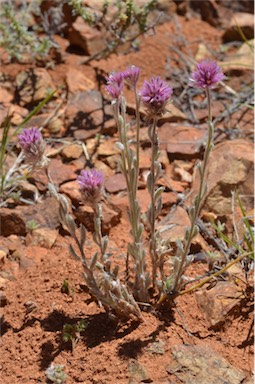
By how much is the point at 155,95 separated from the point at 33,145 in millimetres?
516

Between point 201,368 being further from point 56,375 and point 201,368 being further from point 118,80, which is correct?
point 118,80

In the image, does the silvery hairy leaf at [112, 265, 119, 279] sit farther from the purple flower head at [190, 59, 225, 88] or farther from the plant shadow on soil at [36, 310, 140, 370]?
the purple flower head at [190, 59, 225, 88]

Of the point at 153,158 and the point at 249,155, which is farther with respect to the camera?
the point at 249,155

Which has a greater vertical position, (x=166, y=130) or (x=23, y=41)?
(x=23, y=41)

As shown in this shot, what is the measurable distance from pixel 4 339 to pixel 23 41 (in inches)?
95.9

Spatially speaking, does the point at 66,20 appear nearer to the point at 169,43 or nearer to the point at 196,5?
the point at 169,43

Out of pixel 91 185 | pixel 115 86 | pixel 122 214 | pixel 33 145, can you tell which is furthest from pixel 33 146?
pixel 122 214

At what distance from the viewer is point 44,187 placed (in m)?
3.36

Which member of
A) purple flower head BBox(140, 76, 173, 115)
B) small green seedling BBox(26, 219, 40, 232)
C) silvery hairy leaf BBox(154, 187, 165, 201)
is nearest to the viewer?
purple flower head BBox(140, 76, 173, 115)

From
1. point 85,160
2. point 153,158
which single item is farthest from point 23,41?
point 153,158

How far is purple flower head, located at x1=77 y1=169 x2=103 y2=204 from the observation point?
2143 mm

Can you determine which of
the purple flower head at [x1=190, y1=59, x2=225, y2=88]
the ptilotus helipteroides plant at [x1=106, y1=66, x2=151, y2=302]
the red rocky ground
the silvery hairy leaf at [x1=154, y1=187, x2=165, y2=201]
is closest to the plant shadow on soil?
the red rocky ground

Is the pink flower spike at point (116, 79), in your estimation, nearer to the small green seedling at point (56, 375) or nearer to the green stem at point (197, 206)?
the green stem at point (197, 206)

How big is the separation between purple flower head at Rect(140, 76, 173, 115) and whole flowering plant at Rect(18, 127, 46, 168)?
0.44 metres
